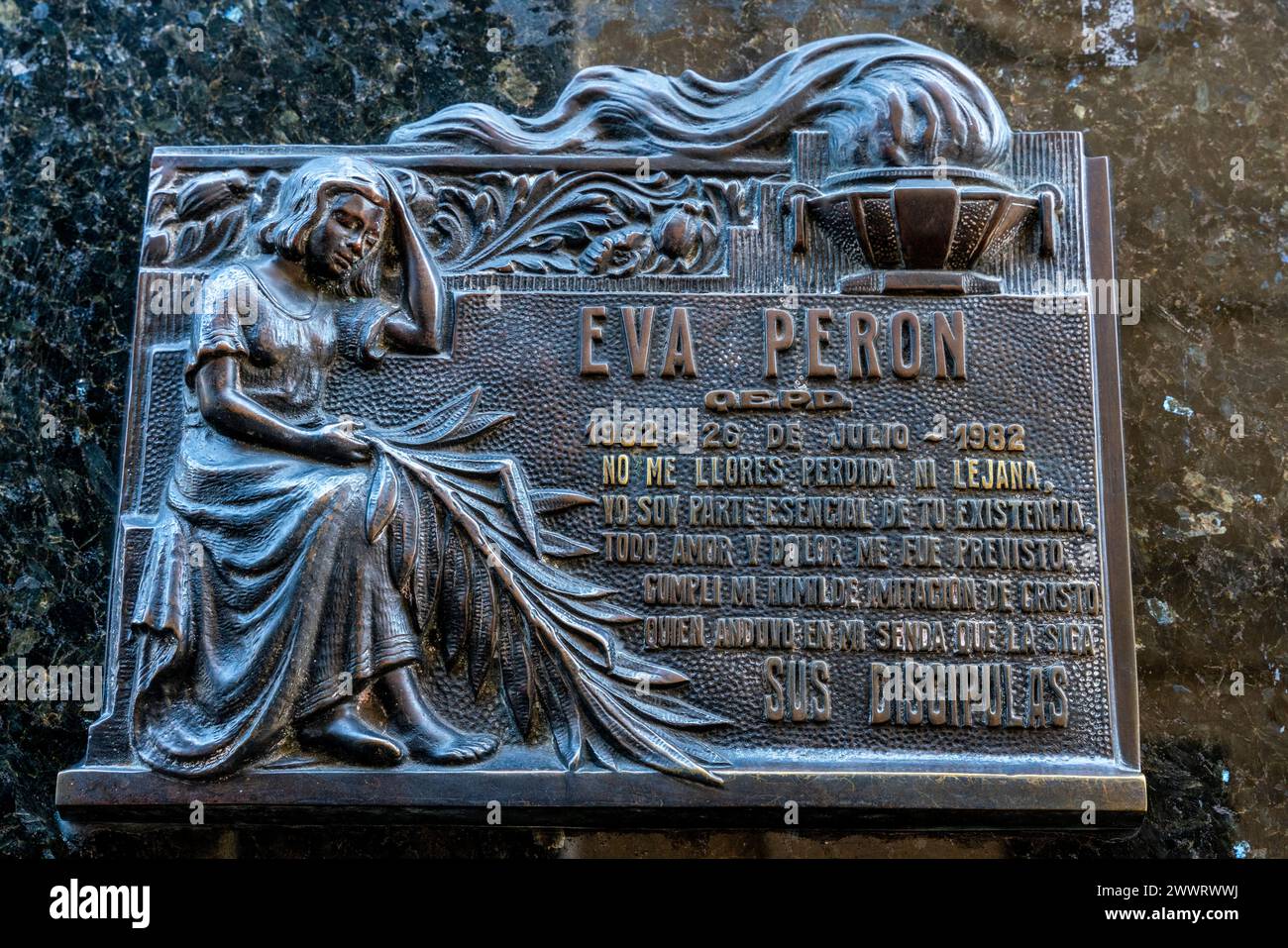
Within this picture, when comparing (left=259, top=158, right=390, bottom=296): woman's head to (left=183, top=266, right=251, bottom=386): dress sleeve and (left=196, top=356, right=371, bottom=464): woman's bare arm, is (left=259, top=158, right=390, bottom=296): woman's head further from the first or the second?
(left=196, top=356, right=371, bottom=464): woman's bare arm

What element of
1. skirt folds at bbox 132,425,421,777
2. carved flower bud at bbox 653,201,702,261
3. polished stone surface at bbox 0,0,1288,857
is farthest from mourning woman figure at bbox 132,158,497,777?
carved flower bud at bbox 653,201,702,261

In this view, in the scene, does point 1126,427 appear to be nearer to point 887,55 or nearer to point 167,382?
point 887,55

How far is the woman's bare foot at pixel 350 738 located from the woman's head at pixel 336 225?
1.56 meters

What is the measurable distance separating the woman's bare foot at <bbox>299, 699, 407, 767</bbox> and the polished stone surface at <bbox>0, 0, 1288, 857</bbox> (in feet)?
1.43

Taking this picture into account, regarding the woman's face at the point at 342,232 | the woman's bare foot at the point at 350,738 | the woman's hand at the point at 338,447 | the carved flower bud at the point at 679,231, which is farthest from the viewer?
the carved flower bud at the point at 679,231

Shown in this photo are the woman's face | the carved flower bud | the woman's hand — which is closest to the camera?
the woman's hand

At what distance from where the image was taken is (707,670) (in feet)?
13.4

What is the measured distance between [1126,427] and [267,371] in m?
3.30

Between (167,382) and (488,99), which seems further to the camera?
(488,99)

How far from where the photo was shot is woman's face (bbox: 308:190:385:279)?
4301 mm

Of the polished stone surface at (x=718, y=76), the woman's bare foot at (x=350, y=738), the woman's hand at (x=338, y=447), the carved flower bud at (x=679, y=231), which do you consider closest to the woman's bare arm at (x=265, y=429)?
the woman's hand at (x=338, y=447)

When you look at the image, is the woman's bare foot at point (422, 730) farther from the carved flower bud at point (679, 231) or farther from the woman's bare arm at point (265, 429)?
the carved flower bud at point (679, 231)

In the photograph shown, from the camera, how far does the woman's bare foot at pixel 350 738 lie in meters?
3.90

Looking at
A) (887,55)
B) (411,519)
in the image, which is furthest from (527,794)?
(887,55)
